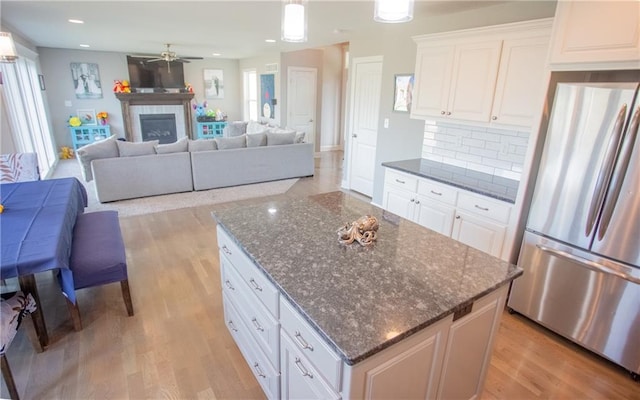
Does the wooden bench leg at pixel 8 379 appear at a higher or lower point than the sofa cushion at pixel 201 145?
lower

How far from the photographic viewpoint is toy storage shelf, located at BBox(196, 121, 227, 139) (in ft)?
30.2

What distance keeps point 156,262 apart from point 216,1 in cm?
251

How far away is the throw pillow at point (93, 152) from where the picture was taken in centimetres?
445

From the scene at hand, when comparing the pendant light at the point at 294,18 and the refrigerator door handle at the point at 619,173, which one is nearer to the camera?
the pendant light at the point at 294,18

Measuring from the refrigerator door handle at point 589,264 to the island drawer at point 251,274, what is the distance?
6.27 feet

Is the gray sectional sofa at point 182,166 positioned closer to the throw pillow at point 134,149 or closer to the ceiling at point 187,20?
the throw pillow at point 134,149

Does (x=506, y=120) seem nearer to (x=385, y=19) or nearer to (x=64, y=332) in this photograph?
(x=385, y=19)

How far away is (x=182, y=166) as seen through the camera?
5035 millimetres

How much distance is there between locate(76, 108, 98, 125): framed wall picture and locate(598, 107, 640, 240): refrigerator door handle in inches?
368

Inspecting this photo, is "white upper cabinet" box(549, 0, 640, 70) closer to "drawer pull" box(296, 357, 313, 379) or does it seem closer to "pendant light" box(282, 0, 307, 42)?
"pendant light" box(282, 0, 307, 42)

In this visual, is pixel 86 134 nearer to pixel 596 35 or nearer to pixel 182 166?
pixel 182 166

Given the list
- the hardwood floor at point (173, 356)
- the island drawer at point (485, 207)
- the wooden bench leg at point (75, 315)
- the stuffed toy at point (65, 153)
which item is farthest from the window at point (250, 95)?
the wooden bench leg at point (75, 315)

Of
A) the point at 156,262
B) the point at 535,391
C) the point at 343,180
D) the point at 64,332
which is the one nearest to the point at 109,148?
the point at 156,262

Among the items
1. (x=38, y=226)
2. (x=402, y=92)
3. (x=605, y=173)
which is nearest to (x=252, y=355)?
(x=38, y=226)
